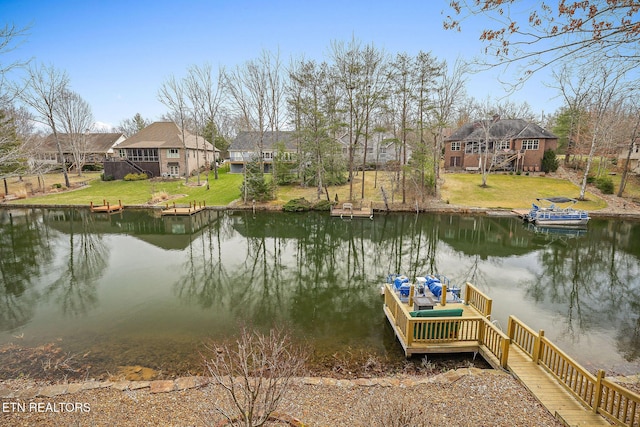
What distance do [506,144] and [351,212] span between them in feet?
88.1

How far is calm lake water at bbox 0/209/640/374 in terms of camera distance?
9.38 meters

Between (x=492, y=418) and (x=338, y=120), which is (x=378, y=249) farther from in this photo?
(x=338, y=120)

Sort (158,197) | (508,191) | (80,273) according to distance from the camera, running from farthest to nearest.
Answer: (508,191), (158,197), (80,273)

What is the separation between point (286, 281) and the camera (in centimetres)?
1392

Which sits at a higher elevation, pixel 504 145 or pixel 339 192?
pixel 504 145

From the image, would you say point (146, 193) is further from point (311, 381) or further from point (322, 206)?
point (311, 381)

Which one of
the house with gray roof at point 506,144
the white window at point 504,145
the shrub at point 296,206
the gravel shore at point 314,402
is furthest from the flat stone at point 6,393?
the white window at point 504,145

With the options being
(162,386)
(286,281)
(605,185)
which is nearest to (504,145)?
(605,185)

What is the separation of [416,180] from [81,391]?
29468 millimetres

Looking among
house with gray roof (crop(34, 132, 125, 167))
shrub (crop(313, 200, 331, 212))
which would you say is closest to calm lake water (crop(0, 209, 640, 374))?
shrub (crop(313, 200, 331, 212))

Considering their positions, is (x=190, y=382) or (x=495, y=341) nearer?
(x=190, y=382)

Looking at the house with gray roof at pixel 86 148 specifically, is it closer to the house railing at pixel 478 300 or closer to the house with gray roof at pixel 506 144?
the house with gray roof at pixel 506 144

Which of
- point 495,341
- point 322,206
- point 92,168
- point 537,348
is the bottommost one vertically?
point 322,206

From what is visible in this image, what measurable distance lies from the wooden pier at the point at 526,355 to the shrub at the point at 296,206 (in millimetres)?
20319
